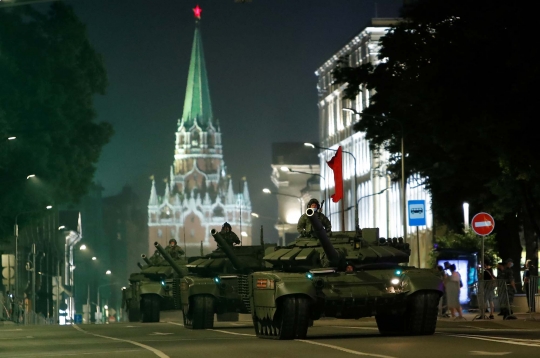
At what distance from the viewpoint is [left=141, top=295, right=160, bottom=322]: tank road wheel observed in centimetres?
4369

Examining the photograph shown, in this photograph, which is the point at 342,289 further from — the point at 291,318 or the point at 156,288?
the point at 156,288

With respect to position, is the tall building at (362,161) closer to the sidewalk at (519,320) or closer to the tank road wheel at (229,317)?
the tank road wheel at (229,317)

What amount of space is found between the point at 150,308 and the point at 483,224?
1277 centimetres

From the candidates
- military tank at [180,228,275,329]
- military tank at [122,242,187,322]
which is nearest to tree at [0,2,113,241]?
military tank at [122,242,187,322]

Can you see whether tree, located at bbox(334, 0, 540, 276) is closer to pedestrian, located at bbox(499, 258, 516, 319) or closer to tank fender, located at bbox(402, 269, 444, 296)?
pedestrian, located at bbox(499, 258, 516, 319)

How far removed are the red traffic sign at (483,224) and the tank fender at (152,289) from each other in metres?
12.3

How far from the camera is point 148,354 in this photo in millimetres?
20938

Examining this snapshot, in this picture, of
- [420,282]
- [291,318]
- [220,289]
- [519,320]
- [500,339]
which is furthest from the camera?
[519,320]

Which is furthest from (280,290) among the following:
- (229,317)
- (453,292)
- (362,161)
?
(362,161)

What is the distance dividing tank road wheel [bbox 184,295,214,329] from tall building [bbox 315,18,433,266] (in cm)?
6175

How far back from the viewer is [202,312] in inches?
1309

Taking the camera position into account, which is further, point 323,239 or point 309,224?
point 309,224

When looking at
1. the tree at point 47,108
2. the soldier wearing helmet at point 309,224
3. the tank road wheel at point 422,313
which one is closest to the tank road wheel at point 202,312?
the soldier wearing helmet at point 309,224

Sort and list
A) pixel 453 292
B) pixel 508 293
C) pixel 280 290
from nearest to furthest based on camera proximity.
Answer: pixel 280 290
pixel 508 293
pixel 453 292
